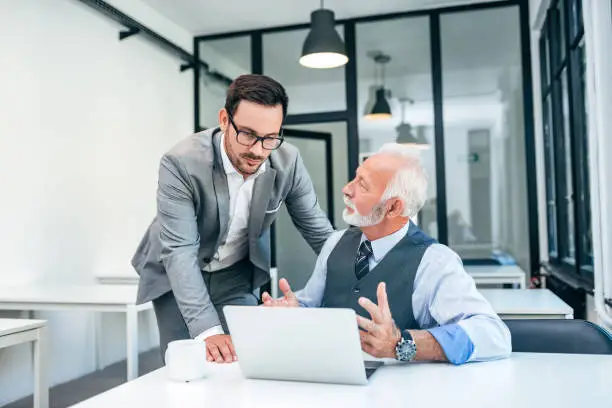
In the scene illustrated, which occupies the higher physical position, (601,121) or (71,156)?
(71,156)

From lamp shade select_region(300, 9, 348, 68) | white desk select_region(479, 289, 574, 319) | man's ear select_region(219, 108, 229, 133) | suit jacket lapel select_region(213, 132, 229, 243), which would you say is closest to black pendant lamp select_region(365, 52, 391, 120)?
lamp shade select_region(300, 9, 348, 68)

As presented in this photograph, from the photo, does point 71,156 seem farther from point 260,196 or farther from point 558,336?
point 558,336

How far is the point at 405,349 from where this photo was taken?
1.27m

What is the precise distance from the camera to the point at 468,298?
139 cm

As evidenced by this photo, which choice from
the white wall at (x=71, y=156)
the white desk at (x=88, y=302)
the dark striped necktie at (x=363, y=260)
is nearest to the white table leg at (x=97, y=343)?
the white wall at (x=71, y=156)

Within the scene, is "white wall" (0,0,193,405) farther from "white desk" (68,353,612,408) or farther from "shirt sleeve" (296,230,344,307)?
"white desk" (68,353,612,408)

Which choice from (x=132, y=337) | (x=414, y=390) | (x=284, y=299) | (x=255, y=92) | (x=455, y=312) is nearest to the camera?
(x=414, y=390)

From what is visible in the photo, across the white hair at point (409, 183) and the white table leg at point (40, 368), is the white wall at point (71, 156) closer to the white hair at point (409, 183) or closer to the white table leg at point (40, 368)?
the white table leg at point (40, 368)

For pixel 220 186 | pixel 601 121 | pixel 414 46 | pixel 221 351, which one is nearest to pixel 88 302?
pixel 220 186

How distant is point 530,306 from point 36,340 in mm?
2203

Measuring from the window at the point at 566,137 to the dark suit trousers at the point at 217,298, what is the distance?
198 centimetres

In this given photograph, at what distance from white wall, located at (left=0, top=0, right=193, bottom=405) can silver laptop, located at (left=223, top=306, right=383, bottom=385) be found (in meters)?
2.68

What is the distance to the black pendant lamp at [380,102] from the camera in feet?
17.7

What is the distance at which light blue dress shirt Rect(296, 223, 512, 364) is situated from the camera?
1298 millimetres
